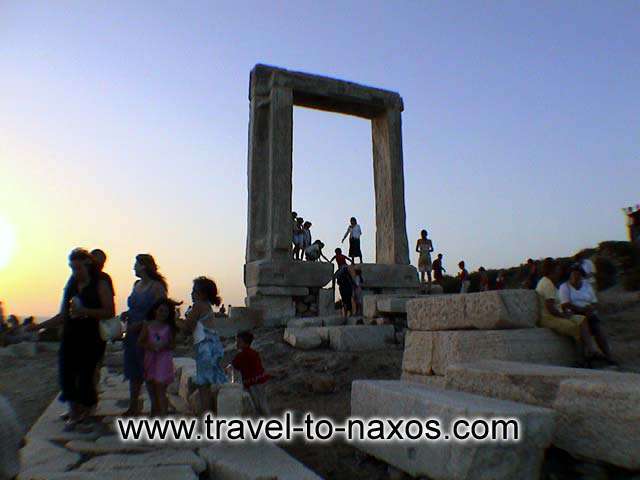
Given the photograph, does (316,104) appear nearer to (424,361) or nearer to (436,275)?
(436,275)

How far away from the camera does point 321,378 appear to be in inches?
293

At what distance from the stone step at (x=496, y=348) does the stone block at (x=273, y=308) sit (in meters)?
5.98

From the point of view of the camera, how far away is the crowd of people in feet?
17.0

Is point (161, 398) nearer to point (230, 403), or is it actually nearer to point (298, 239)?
point (230, 403)

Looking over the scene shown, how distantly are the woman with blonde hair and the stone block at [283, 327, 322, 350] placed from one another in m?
4.30

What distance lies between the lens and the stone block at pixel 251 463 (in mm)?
3598

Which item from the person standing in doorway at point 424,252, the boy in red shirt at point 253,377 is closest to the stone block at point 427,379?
the boy in red shirt at point 253,377

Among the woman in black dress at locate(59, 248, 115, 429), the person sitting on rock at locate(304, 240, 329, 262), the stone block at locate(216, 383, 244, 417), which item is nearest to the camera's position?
the stone block at locate(216, 383, 244, 417)

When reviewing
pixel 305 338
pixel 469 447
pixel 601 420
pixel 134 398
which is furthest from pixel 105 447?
pixel 305 338

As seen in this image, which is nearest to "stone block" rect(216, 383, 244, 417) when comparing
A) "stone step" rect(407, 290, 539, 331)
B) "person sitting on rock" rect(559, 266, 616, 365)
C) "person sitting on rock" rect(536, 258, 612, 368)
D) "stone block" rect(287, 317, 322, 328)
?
"stone step" rect(407, 290, 539, 331)

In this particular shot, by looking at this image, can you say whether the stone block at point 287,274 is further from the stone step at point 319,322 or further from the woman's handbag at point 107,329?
the woman's handbag at point 107,329

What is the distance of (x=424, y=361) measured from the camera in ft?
20.7

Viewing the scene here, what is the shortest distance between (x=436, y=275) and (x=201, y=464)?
43.2ft

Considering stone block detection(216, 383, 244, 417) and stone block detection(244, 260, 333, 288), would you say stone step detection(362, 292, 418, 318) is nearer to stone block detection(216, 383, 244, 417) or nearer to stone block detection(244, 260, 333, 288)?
stone block detection(244, 260, 333, 288)
